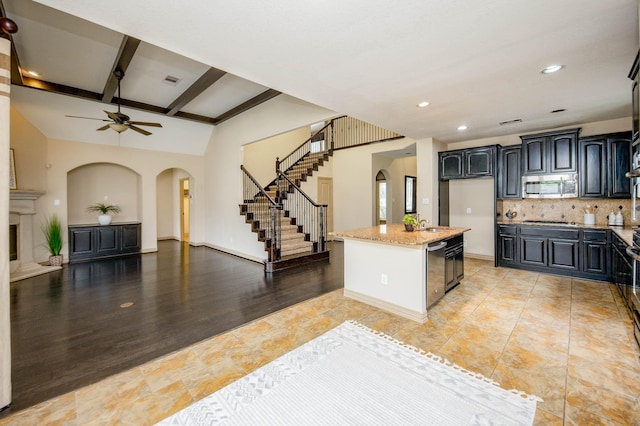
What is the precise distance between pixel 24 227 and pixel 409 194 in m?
10.4

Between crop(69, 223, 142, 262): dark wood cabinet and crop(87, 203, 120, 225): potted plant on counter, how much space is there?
182 millimetres

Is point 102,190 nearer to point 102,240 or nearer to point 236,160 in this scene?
point 102,240

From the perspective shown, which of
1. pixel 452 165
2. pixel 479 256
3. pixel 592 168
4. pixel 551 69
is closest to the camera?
pixel 551 69

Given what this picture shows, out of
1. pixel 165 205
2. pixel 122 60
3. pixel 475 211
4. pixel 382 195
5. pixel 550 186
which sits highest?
pixel 122 60

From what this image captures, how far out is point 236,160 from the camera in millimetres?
6898

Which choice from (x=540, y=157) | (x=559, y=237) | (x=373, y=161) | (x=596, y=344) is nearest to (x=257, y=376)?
(x=596, y=344)

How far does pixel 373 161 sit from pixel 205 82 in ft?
16.5

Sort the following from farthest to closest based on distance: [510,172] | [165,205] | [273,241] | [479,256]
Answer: [165,205] → [479,256] → [273,241] → [510,172]

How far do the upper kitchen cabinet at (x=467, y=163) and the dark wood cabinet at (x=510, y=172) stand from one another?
0.60 ft

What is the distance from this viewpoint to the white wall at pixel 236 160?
5.53 metres

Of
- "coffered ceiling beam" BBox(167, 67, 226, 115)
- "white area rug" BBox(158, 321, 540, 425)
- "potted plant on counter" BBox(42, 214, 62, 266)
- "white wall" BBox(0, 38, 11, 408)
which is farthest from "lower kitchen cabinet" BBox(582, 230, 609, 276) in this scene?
"potted plant on counter" BBox(42, 214, 62, 266)

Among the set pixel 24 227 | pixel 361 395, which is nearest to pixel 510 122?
pixel 361 395

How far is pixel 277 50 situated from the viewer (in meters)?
2.37

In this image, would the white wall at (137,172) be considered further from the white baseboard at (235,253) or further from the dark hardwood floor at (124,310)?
the dark hardwood floor at (124,310)
